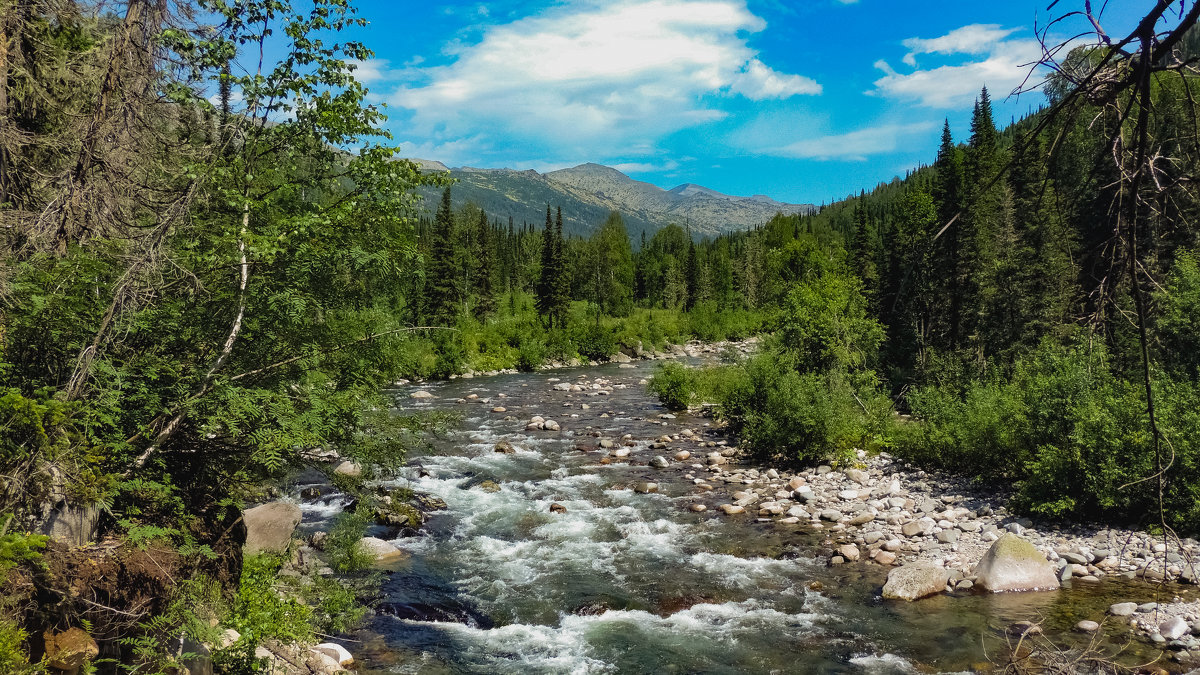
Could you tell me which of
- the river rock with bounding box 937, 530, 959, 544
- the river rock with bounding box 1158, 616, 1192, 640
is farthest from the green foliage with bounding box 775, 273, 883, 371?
the river rock with bounding box 1158, 616, 1192, 640

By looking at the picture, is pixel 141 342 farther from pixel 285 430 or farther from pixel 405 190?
pixel 405 190

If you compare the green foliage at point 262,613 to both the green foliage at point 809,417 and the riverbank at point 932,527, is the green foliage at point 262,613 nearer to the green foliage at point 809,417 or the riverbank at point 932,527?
the riverbank at point 932,527

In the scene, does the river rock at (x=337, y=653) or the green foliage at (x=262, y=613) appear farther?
the river rock at (x=337, y=653)

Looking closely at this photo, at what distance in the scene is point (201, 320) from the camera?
7.37 meters

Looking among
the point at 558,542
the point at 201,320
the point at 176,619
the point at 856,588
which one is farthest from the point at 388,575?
the point at 856,588

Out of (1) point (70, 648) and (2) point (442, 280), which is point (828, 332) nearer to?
(1) point (70, 648)

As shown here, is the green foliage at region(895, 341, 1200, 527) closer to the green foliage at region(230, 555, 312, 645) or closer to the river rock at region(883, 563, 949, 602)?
the river rock at region(883, 563, 949, 602)

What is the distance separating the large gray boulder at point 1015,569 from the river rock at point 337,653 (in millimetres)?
10437

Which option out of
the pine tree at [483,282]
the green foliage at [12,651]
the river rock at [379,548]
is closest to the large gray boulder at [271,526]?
the river rock at [379,548]

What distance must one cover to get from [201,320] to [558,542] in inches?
365

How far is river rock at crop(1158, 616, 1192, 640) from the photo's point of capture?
902 cm

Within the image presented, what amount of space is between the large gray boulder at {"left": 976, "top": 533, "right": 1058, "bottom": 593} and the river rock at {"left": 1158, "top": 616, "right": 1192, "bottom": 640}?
6.16ft

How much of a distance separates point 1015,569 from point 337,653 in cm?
1119

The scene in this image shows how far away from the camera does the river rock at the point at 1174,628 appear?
29.6 feet
